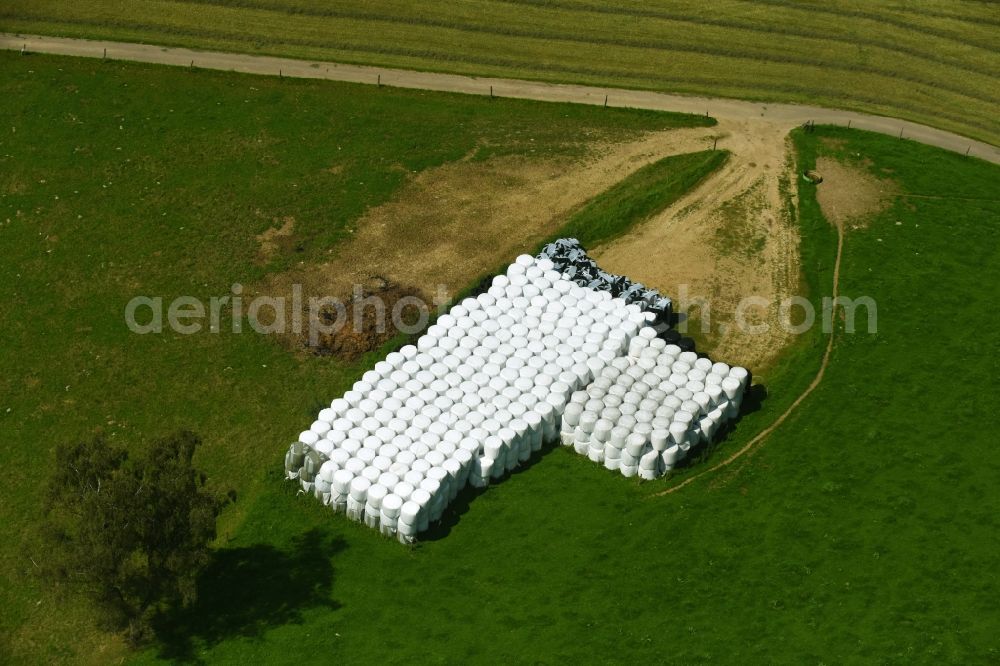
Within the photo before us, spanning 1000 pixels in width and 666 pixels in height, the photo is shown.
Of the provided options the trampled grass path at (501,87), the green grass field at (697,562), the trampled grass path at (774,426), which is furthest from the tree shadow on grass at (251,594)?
the trampled grass path at (501,87)

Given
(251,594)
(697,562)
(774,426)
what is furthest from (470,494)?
(774,426)

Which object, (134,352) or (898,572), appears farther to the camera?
(134,352)

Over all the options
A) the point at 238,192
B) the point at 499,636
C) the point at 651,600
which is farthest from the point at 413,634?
the point at 238,192

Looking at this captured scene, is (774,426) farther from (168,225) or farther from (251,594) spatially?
(168,225)

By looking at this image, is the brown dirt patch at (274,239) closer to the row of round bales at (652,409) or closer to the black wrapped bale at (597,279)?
the black wrapped bale at (597,279)

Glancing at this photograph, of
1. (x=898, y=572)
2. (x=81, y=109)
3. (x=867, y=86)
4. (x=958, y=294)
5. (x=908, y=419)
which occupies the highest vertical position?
(x=867, y=86)

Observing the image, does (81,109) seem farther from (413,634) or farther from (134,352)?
(413,634)

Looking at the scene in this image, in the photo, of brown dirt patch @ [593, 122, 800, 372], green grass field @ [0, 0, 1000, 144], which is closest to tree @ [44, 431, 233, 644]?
brown dirt patch @ [593, 122, 800, 372]
